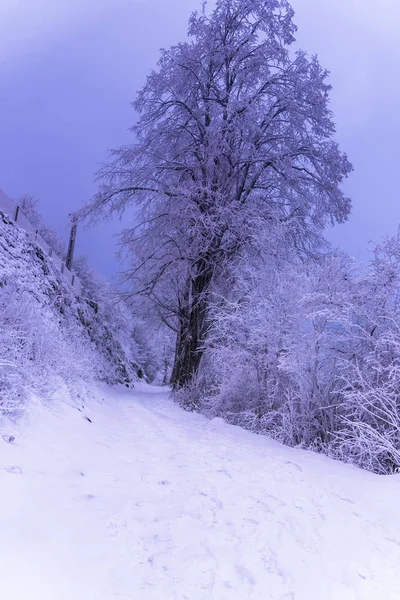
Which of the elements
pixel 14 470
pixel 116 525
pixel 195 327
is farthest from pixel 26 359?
pixel 195 327

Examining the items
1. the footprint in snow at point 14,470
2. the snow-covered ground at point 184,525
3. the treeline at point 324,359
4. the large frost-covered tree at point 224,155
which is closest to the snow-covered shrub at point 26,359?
the snow-covered ground at point 184,525

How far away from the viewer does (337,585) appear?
1.97m

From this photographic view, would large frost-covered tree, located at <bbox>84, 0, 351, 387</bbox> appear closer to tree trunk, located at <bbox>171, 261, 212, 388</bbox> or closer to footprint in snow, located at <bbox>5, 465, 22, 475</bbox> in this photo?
tree trunk, located at <bbox>171, 261, 212, 388</bbox>

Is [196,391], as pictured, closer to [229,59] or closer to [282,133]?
[282,133]

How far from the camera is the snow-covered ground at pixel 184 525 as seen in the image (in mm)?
1862

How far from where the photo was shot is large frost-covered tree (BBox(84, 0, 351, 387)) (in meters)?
10.1

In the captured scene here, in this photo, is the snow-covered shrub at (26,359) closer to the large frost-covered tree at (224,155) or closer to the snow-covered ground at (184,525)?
the snow-covered ground at (184,525)

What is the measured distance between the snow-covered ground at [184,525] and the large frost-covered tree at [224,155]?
642 centimetres

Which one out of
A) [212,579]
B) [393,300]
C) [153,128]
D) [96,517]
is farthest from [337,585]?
[153,128]

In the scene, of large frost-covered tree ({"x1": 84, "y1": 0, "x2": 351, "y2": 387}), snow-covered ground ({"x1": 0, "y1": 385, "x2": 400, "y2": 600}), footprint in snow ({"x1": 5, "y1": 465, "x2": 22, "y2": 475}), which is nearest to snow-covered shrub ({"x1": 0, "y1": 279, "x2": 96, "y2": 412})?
snow-covered ground ({"x1": 0, "y1": 385, "x2": 400, "y2": 600})

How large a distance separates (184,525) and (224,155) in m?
9.76

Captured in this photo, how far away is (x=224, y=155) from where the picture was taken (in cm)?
1053

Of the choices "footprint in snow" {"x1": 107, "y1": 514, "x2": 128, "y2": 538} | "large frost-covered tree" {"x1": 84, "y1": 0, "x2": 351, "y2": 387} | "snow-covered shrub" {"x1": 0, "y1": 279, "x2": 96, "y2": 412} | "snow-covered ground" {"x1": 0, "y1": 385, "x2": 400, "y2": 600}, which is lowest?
"footprint in snow" {"x1": 107, "y1": 514, "x2": 128, "y2": 538}

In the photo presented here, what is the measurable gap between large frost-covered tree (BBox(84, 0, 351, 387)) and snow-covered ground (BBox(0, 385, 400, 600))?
6.42 m
